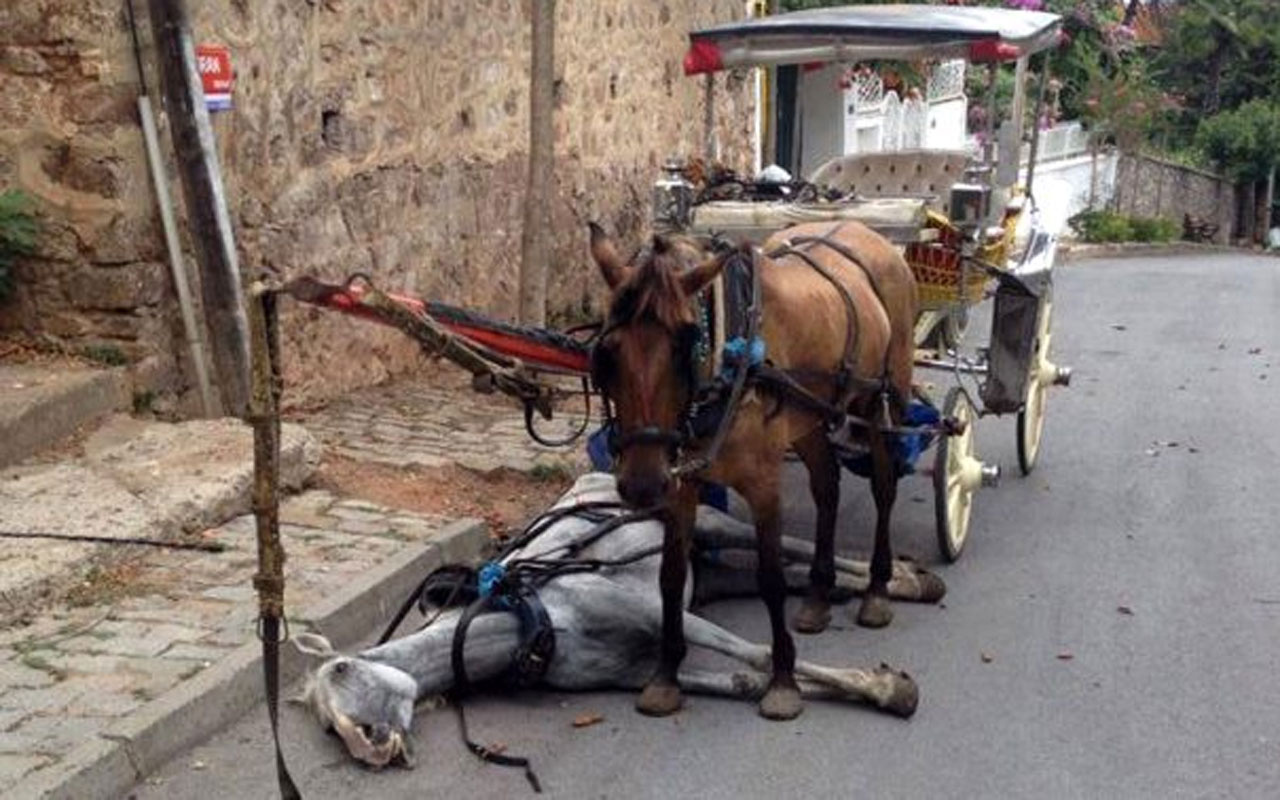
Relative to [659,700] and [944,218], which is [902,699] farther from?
[944,218]

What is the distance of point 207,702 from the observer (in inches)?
215

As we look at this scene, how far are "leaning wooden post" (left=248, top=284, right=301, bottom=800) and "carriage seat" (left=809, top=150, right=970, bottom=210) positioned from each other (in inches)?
281

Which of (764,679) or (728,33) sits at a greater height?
(728,33)

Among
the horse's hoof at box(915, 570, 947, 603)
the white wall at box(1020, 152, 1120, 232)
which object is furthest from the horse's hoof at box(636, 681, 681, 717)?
the white wall at box(1020, 152, 1120, 232)

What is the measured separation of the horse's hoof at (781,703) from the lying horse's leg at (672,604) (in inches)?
12.5

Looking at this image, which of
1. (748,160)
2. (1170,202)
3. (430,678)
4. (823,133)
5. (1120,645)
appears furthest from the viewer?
(1170,202)

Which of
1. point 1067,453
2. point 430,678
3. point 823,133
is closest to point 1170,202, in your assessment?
point 823,133

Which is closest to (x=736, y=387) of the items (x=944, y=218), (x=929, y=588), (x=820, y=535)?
(x=820, y=535)

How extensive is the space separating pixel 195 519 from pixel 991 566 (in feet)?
12.4

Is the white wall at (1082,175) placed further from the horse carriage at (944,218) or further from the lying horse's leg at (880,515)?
the lying horse's leg at (880,515)

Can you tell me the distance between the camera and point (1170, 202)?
132 feet

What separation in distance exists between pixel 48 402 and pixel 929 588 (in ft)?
14.1

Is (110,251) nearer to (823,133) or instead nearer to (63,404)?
(63,404)

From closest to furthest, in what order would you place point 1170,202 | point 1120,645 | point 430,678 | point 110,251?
point 430,678 → point 1120,645 → point 110,251 → point 1170,202
